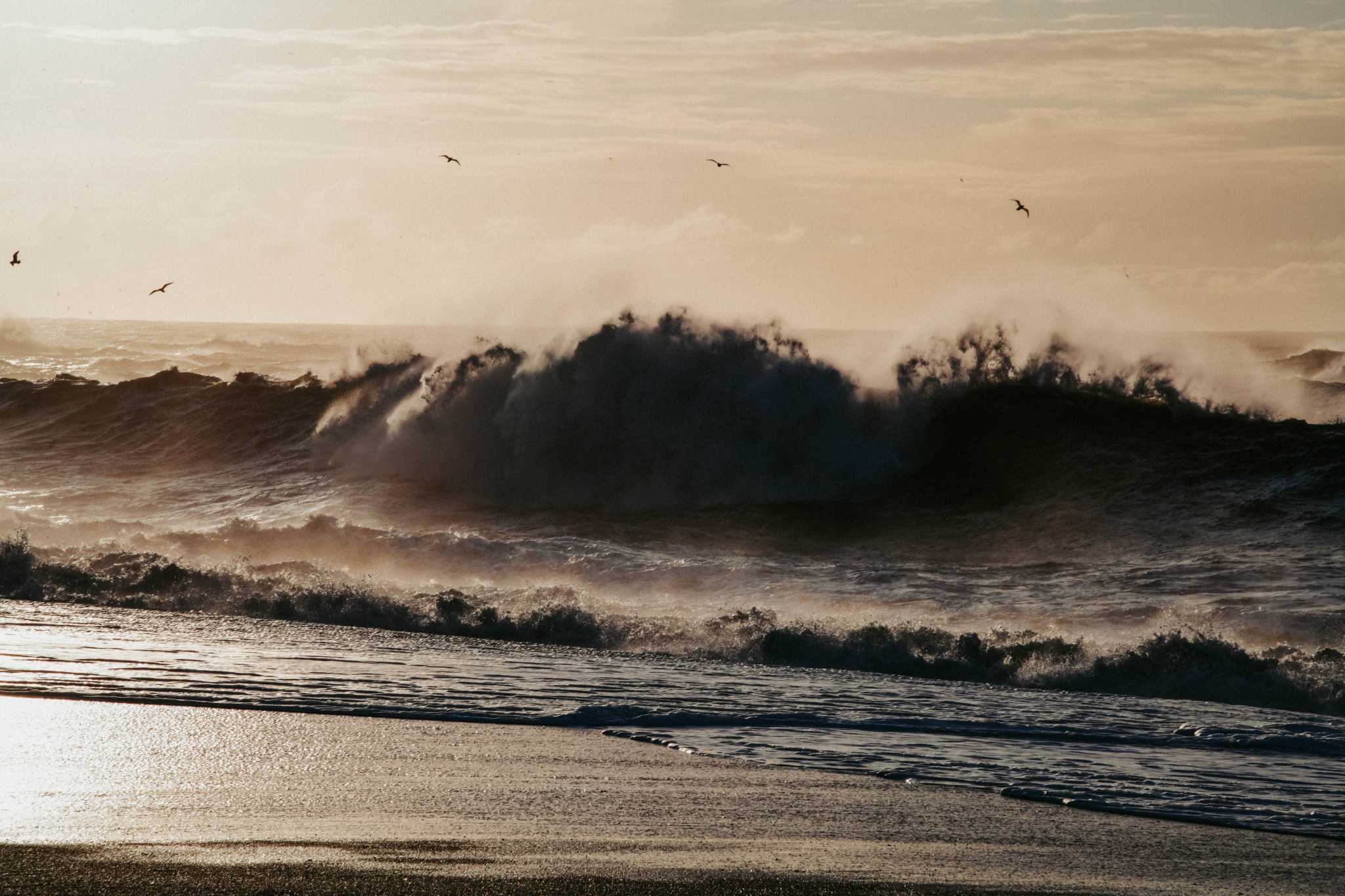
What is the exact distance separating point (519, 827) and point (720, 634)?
18.8ft

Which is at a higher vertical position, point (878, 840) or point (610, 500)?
point (610, 500)

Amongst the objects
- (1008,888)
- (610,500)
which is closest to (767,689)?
(1008,888)

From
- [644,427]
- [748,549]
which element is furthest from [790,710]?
[644,427]

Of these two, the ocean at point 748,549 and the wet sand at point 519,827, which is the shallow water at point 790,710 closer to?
the ocean at point 748,549

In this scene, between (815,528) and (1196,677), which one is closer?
(1196,677)

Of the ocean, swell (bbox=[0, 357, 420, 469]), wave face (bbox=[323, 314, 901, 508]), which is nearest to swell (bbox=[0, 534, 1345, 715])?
the ocean

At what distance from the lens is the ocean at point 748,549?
24.4ft

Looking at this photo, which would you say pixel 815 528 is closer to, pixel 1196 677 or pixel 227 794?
pixel 1196 677

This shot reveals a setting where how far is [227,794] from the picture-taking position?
17.0 ft

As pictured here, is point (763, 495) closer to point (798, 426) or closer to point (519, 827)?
point (798, 426)

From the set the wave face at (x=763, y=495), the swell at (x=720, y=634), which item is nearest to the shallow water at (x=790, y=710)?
the swell at (x=720, y=634)

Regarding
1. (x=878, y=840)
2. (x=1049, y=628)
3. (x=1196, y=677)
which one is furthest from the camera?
(x=1049, y=628)

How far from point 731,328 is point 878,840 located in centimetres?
1502

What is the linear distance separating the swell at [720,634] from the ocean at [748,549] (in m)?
0.04
